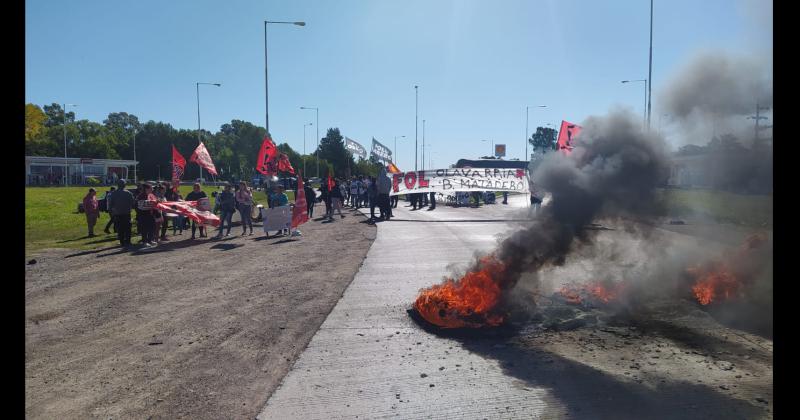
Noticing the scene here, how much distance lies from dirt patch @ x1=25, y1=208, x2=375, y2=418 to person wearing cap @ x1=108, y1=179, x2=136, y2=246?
1.50m

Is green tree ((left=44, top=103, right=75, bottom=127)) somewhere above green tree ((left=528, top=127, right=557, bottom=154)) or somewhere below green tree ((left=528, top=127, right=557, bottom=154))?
above

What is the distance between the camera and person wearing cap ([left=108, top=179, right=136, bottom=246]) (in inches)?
563

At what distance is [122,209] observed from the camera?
1448 centimetres

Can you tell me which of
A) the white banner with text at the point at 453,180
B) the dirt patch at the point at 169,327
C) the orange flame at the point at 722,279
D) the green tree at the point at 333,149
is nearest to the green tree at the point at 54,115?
the green tree at the point at 333,149

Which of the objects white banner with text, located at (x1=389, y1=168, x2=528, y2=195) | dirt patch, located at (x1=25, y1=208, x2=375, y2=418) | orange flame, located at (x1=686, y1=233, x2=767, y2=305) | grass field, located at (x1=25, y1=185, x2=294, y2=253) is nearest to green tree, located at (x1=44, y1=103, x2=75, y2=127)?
grass field, located at (x1=25, y1=185, x2=294, y2=253)

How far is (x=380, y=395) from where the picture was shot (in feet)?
15.3

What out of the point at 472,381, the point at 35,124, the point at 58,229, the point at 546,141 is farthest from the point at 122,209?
the point at 35,124

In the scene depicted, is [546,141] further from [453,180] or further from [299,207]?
[299,207]

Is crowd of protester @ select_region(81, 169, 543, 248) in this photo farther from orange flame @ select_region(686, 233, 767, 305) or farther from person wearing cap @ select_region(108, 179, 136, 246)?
orange flame @ select_region(686, 233, 767, 305)

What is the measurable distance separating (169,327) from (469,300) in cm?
392

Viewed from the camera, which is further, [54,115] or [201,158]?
[54,115]

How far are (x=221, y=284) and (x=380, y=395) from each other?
578 cm
